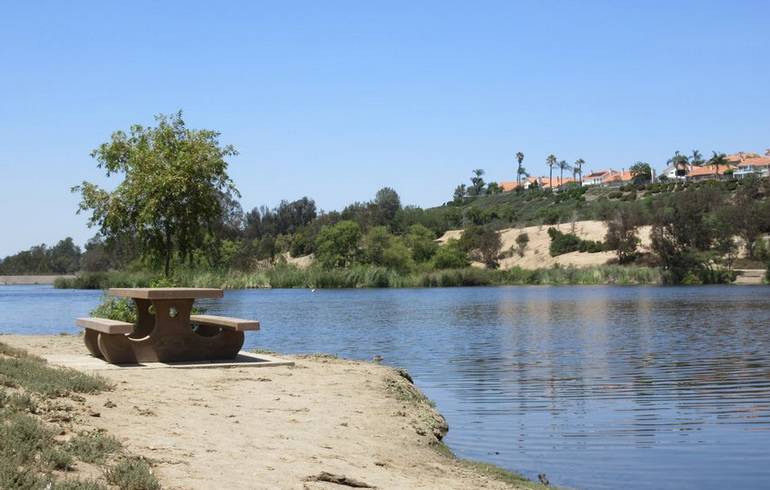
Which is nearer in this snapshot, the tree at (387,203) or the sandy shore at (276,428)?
the sandy shore at (276,428)

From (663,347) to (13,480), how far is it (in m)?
21.1

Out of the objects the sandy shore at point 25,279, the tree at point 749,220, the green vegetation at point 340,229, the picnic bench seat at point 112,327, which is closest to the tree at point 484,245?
the green vegetation at point 340,229

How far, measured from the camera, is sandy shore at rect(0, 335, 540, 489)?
24.9 feet

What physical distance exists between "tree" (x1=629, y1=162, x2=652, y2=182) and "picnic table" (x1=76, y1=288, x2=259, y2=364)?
551 ft

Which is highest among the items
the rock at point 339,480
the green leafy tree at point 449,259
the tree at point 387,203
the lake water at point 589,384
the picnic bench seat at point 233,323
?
the tree at point 387,203

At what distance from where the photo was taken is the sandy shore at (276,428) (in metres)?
7.59

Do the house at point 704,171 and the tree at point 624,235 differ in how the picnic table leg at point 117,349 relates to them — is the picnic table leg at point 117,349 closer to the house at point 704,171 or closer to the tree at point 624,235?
the tree at point 624,235

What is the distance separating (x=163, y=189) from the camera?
22.8 metres

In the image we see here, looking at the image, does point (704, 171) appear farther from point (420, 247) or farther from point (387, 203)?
point (420, 247)

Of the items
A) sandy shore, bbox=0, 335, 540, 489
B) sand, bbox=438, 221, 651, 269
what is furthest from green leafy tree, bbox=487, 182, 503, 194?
sandy shore, bbox=0, 335, 540, 489

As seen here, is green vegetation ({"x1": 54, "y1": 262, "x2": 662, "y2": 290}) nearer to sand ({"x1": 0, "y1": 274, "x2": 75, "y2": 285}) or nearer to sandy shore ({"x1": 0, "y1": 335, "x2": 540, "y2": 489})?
sand ({"x1": 0, "y1": 274, "x2": 75, "y2": 285})

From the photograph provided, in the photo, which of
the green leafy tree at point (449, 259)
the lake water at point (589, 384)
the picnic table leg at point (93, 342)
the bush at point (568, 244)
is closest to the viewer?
the lake water at point (589, 384)

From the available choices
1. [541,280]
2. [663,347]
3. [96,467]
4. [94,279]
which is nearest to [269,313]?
[663,347]

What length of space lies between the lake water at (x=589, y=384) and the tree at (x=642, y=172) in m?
142
